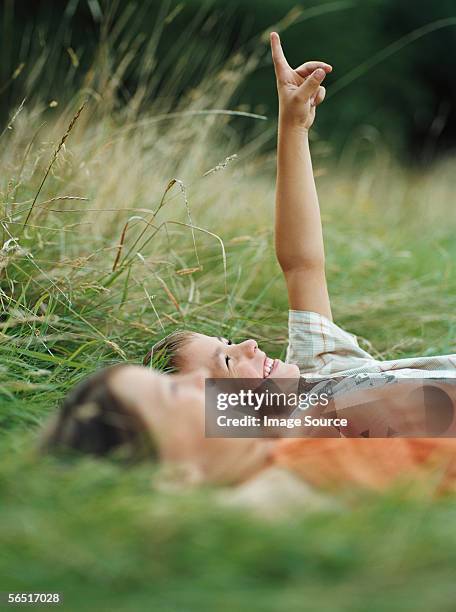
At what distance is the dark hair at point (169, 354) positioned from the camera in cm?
147

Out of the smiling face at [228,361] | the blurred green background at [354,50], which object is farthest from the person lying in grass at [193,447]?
the blurred green background at [354,50]

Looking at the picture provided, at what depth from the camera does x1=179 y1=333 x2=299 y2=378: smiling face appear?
143 centimetres

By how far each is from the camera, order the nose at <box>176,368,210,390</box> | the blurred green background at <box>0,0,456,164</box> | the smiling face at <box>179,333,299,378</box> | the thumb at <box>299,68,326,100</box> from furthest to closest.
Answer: the blurred green background at <box>0,0,456,164</box> → the thumb at <box>299,68,326,100</box> → the smiling face at <box>179,333,299,378</box> → the nose at <box>176,368,210,390</box>

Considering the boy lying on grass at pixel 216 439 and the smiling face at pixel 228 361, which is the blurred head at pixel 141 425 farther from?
the smiling face at pixel 228 361

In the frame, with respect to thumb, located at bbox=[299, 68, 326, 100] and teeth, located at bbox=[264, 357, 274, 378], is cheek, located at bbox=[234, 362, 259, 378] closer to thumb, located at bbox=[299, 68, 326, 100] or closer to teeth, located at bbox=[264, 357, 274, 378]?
teeth, located at bbox=[264, 357, 274, 378]

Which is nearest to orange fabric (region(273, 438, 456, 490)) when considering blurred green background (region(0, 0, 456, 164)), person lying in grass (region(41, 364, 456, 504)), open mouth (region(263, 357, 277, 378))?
person lying in grass (region(41, 364, 456, 504))

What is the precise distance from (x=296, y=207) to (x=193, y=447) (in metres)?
0.67

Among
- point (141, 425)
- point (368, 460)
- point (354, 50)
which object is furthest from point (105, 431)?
point (354, 50)

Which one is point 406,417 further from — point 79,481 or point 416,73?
point 416,73

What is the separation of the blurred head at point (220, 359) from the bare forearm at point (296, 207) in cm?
24

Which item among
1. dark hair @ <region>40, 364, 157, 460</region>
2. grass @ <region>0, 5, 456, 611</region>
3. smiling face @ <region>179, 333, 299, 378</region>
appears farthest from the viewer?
smiling face @ <region>179, 333, 299, 378</region>

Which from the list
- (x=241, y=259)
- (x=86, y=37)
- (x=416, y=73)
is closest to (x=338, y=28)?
(x=416, y=73)

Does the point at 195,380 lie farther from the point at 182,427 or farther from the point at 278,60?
the point at 278,60

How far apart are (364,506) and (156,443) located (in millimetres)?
271
